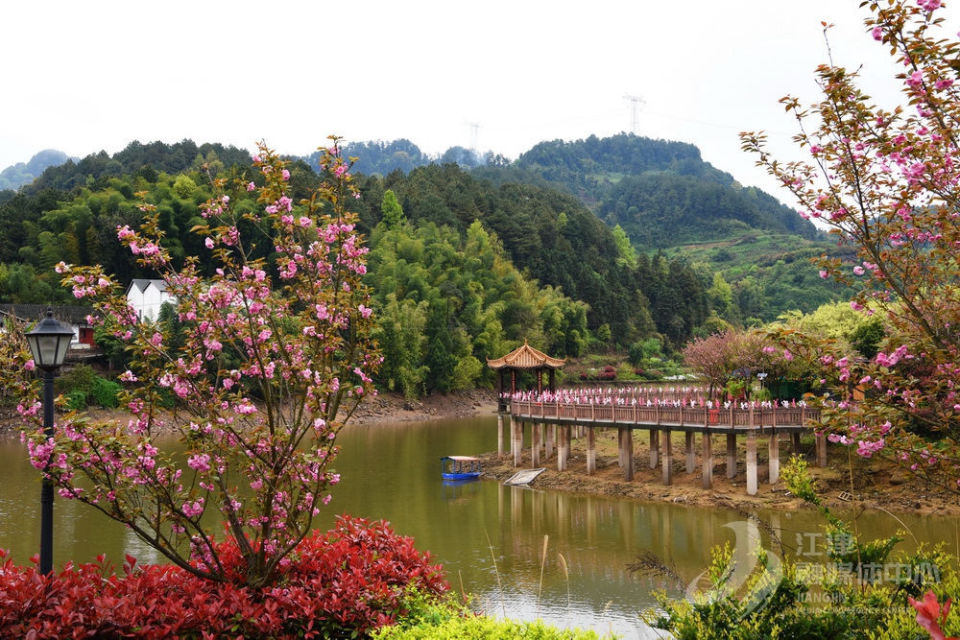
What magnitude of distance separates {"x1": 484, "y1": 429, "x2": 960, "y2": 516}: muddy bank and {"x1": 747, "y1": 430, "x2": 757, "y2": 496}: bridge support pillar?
0.23 m

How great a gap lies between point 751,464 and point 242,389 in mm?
18576

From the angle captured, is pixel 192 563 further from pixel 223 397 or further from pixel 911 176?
pixel 911 176

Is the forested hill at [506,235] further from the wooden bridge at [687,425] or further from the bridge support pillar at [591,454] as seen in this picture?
the bridge support pillar at [591,454]

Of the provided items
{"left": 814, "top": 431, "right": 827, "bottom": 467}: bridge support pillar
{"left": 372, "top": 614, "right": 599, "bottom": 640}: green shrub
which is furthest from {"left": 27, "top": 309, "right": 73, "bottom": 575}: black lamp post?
{"left": 814, "top": 431, "right": 827, "bottom": 467}: bridge support pillar

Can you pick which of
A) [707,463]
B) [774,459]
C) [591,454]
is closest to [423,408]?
[591,454]

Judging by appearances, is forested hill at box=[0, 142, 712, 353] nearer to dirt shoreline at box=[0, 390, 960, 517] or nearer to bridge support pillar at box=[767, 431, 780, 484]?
dirt shoreline at box=[0, 390, 960, 517]

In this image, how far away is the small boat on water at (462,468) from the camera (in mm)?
28594

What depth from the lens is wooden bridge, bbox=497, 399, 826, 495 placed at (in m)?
23.2

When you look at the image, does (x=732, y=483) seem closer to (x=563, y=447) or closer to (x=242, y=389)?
(x=563, y=447)

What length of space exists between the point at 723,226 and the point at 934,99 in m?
169

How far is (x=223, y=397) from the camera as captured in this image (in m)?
7.89

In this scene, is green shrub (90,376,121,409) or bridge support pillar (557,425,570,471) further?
green shrub (90,376,121,409)

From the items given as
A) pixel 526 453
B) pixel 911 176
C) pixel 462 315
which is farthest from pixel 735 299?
pixel 911 176

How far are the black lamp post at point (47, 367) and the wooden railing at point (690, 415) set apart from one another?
19455 millimetres
